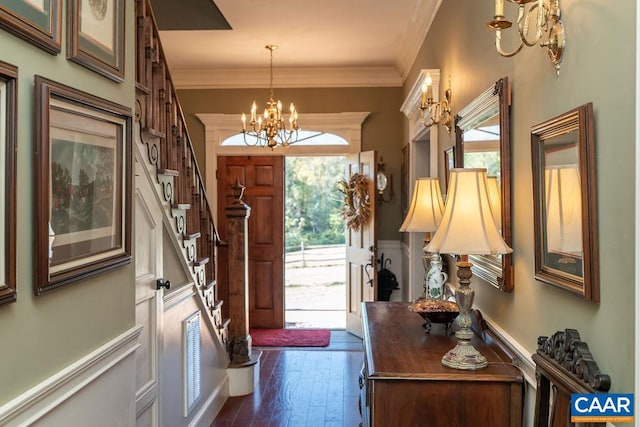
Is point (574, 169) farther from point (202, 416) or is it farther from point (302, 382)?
point (302, 382)

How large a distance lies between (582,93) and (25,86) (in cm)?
135

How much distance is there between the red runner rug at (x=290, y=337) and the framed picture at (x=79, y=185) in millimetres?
4068

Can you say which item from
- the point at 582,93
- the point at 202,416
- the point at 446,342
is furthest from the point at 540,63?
the point at 202,416

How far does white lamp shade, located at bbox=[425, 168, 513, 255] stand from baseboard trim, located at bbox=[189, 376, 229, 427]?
232 cm

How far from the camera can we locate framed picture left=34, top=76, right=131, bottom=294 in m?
1.42

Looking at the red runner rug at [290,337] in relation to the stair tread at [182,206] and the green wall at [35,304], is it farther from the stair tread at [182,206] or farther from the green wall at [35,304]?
the green wall at [35,304]

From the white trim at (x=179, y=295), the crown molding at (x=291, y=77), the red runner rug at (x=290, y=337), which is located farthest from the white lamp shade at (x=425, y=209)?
the crown molding at (x=291, y=77)

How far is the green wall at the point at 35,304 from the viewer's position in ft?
4.32

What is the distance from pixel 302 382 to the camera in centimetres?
471

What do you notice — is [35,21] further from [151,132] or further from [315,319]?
[315,319]

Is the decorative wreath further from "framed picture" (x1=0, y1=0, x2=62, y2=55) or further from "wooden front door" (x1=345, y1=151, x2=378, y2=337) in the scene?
"framed picture" (x1=0, y1=0, x2=62, y2=55)

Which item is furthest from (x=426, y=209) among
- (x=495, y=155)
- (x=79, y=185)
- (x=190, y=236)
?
(x=79, y=185)

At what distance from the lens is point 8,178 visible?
127 centimetres

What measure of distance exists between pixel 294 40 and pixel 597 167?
13.4 feet
